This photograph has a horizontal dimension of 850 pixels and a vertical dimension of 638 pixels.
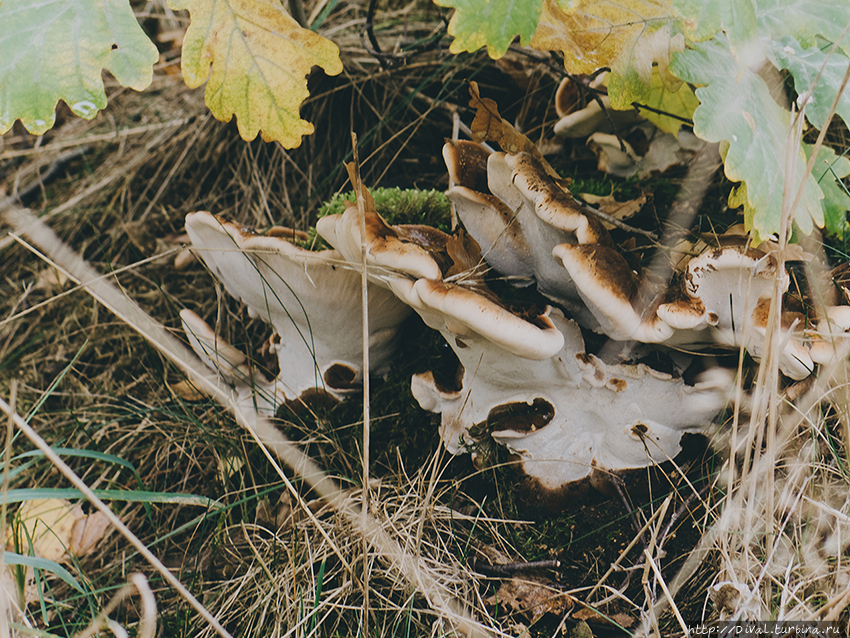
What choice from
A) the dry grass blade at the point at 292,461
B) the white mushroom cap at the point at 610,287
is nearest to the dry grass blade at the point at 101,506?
the dry grass blade at the point at 292,461

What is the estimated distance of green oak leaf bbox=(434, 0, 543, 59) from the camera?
4.39 ft

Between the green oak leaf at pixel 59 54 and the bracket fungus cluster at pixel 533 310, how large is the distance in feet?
1.67

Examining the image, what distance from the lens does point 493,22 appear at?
1345 mm

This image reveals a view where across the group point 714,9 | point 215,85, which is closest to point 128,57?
point 215,85

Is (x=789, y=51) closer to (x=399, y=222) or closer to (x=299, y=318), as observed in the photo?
(x=399, y=222)

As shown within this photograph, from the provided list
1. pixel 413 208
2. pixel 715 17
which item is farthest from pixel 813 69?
pixel 413 208

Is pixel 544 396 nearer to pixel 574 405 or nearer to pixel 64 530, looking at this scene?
pixel 574 405

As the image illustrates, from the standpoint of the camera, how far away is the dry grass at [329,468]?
1635mm

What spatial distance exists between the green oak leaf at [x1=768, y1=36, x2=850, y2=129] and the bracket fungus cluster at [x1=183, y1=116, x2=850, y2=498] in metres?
0.42

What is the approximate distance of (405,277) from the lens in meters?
1.59

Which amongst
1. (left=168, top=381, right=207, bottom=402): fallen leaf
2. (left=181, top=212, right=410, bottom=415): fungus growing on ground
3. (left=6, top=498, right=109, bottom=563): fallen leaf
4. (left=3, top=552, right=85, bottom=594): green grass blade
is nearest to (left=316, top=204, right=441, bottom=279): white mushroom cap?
(left=181, top=212, right=410, bottom=415): fungus growing on ground

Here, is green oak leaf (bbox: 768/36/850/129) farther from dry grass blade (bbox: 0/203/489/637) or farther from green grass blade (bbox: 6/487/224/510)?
green grass blade (bbox: 6/487/224/510)

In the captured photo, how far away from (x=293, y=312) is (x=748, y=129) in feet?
5.00

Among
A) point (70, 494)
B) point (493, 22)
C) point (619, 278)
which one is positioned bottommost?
point (70, 494)
